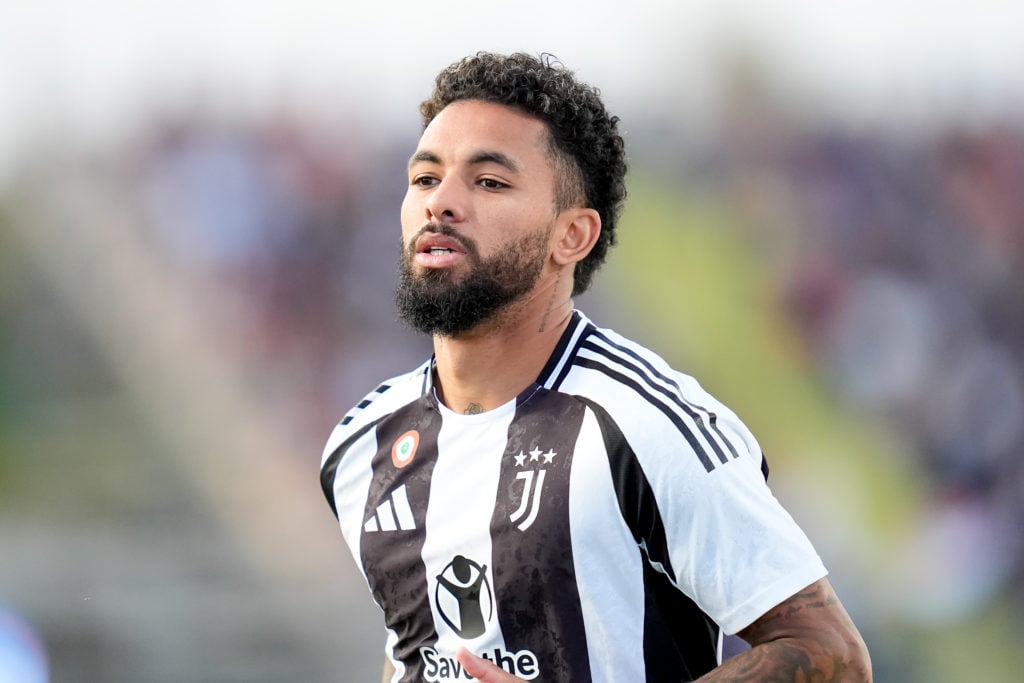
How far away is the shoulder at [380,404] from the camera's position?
257 centimetres

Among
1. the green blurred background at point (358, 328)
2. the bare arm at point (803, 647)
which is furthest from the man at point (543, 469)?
the green blurred background at point (358, 328)

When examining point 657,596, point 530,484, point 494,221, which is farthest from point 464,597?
point 494,221

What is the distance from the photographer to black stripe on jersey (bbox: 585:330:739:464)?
6.57 feet

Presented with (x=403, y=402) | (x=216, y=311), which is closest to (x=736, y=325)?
(x=216, y=311)

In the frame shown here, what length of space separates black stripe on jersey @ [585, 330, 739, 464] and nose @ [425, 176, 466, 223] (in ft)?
1.21

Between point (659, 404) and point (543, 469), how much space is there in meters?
0.25

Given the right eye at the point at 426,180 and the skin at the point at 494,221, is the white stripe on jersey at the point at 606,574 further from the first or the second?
the right eye at the point at 426,180

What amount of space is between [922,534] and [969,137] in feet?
7.33

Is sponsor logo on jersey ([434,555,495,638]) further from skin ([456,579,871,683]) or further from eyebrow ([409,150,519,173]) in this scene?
eyebrow ([409,150,519,173])

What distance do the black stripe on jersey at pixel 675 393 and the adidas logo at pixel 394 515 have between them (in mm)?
494

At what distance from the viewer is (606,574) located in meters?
2.01

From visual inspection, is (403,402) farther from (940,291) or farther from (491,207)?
(940,291)

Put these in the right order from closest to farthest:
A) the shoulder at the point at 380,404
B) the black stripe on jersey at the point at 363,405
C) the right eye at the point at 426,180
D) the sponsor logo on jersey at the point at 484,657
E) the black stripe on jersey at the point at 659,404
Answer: the black stripe on jersey at the point at 659,404 < the sponsor logo on jersey at the point at 484,657 < the right eye at the point at 426,180 < the shoulder at the point at 380,404 < the black stripe on jersey at the point at 363,405

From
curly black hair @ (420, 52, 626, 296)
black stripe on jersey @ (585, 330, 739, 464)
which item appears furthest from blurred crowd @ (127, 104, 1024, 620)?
black stripe on jersey @ (585, 330, 739, 464)
